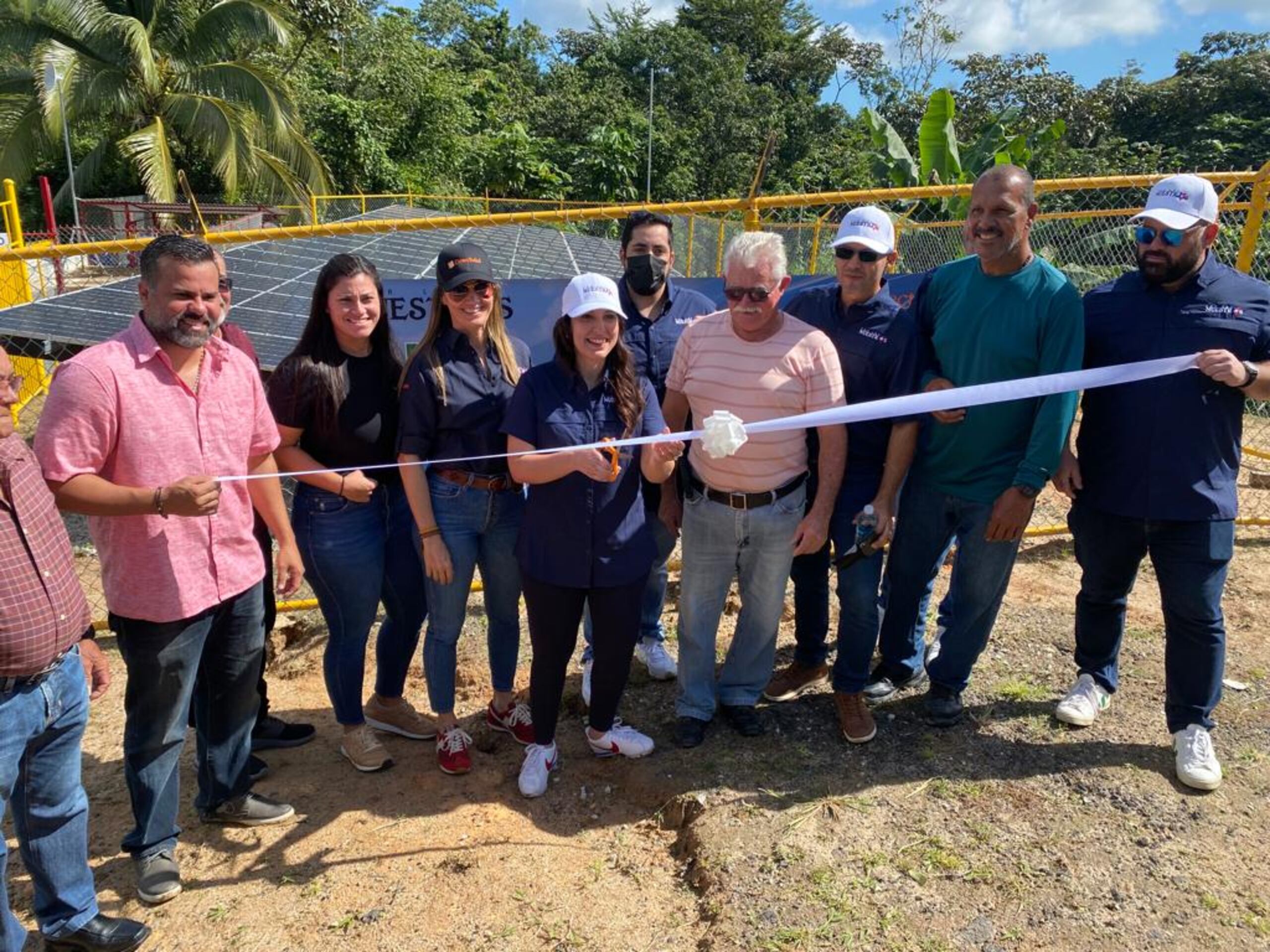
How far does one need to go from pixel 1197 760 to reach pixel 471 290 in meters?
3.18

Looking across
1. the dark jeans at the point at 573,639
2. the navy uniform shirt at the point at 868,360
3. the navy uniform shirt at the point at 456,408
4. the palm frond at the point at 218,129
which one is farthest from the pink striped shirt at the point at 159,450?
the palm frond at the point at 218,129

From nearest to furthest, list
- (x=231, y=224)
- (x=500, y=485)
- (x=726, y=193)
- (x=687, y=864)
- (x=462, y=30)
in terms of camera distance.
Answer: (x=687, y=864)
(x=500, y=485)
(x=231, y=224)
(x=726, y=193)
(x=462, y=30)

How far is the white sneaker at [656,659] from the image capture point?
417cm

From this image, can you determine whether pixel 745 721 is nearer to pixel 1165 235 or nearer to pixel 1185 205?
pixel 1165 235

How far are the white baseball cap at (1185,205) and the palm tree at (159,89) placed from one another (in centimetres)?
2072

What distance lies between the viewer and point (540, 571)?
3.06 meters

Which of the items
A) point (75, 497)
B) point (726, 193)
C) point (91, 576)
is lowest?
point (91, 576)

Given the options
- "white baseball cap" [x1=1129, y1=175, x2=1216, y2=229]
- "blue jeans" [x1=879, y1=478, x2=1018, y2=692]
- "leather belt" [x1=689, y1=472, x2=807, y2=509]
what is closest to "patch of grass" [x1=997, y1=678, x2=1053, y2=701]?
"blue jeans" [x1=879, y1=478, x2=1018, y2=692]

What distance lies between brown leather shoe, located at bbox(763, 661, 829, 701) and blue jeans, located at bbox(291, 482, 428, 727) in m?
1.59

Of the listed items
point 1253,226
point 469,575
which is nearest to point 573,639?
point 469,575

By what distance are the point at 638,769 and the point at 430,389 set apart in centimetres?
171

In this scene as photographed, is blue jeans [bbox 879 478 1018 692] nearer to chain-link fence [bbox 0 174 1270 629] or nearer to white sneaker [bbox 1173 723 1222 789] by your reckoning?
white sneaker [bbox 1173 723 1222 789]

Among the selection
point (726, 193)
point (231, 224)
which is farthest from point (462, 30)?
point (231, 224)

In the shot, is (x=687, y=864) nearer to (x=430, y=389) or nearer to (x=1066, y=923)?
(x=1066, y=923)
